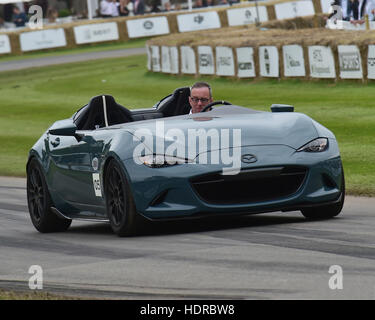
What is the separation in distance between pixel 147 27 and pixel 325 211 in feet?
141

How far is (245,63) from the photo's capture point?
32.2 m

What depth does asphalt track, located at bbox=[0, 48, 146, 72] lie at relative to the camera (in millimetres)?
45938

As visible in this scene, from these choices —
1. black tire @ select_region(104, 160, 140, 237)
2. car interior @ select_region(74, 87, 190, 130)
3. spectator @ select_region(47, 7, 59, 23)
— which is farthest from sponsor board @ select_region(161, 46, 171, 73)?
black tire @ select_region(104, 160, 140, 237)

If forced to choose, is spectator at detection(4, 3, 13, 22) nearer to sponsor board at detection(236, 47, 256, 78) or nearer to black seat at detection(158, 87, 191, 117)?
sponsor board at detection(236, 47, 256, 78)

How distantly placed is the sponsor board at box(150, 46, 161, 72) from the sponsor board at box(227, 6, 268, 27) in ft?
44.6

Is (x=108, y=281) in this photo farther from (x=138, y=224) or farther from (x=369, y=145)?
(x=369, y=145)

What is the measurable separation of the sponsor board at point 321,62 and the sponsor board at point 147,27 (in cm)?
2301

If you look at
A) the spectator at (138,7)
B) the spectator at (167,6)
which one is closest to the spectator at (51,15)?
the spectator at (138,7)

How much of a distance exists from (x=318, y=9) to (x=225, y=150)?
4441cm

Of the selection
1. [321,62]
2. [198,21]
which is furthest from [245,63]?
[198,21]

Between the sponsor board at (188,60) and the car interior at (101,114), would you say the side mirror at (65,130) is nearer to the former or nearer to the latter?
the car interior at (101,114)

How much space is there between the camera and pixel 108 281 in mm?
7395

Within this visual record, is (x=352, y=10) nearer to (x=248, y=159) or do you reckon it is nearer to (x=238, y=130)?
(x=238, y=130)
